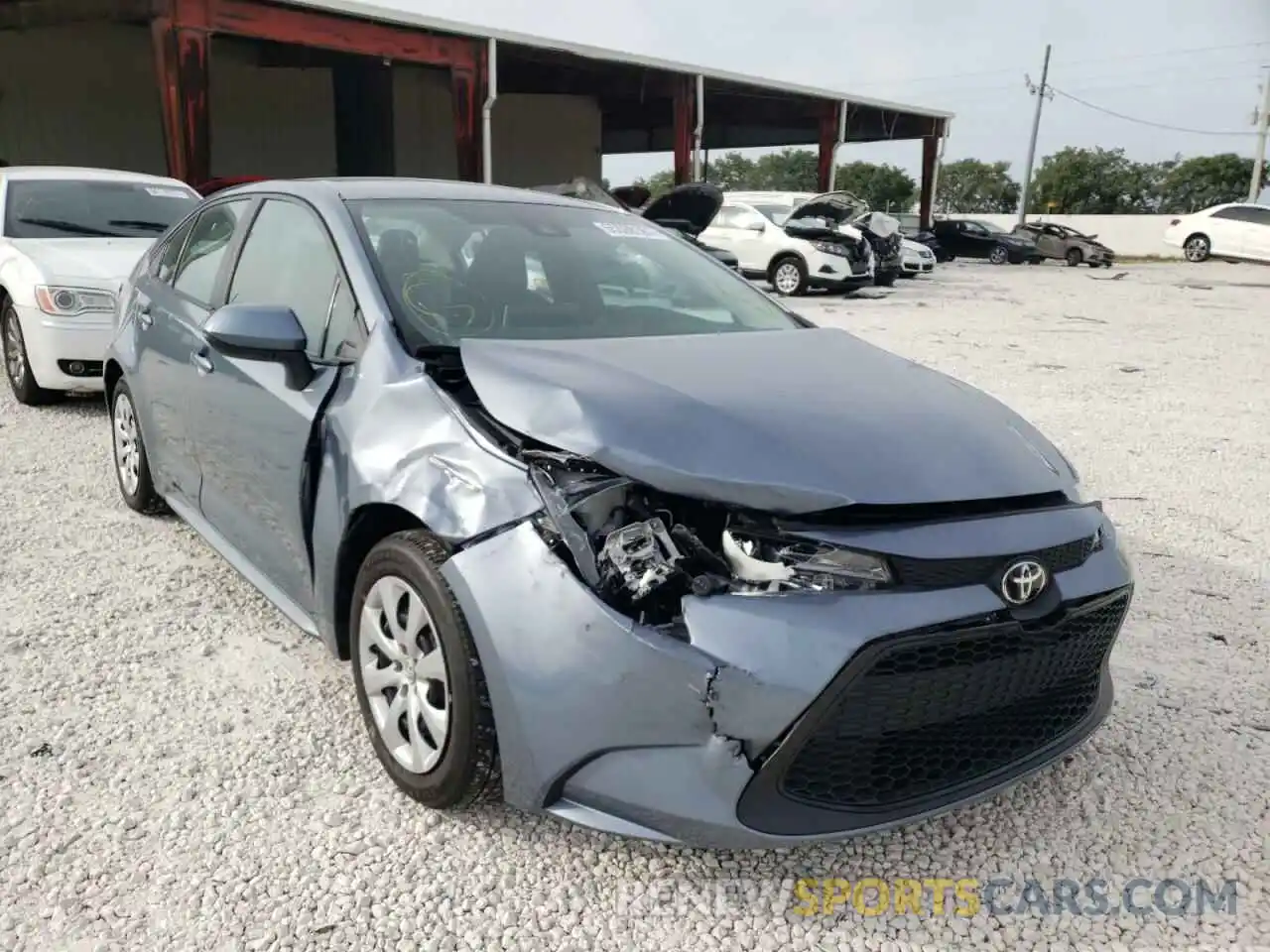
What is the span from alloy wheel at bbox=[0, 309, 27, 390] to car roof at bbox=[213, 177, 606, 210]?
343cm

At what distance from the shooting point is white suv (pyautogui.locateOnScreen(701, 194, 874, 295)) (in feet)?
50.9

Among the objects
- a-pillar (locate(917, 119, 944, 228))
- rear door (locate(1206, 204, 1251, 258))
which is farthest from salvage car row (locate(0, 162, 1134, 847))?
a-pillar (locate(917, 119, 944, 228))

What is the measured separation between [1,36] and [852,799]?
978 inches

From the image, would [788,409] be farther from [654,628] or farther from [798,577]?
[654,628]

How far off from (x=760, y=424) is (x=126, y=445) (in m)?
3.32

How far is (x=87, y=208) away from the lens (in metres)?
7.12

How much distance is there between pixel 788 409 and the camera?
91.1 inches

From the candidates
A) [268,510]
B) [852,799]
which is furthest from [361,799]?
[852,799]

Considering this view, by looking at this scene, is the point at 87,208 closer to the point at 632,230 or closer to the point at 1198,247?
the point at 632,230

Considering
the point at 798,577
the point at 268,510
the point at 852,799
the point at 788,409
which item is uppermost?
the point at 788,409

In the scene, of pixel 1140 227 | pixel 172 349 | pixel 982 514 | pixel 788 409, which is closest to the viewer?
pixel 982 514

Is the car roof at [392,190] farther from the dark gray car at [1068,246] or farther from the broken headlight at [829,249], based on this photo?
the dark gray car at [1068,246]

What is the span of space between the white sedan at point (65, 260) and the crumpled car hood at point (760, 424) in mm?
4533

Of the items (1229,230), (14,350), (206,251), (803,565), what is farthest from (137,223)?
(1229,230)
